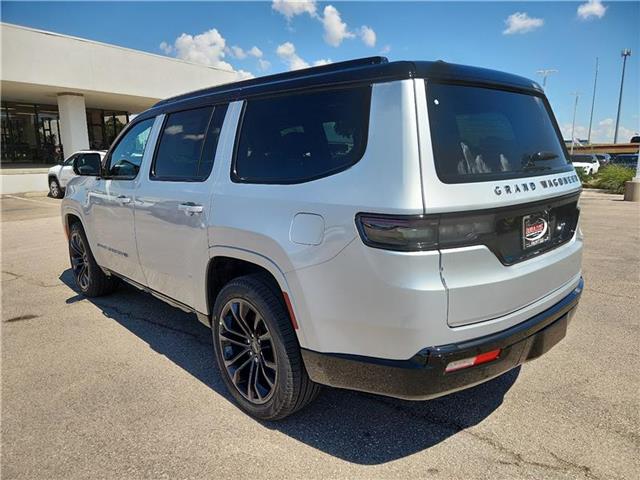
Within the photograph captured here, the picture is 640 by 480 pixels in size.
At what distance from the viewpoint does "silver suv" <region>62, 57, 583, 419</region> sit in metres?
2.05

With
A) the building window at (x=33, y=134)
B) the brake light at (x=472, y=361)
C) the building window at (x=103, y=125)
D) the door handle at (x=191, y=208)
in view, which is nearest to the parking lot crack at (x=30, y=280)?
the door handle at (x=191, y=208)

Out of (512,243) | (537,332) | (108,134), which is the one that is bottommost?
(537,332)

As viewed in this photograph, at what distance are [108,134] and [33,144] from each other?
174 inches

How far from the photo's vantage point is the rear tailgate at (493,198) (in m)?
2.06

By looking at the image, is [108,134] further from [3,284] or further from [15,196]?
[3,284]

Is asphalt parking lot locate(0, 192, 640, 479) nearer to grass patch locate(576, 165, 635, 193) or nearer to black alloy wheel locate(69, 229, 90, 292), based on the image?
black alloy wheel locate(69, 229, 90, 292)

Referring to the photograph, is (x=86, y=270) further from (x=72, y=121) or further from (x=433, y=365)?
(x=72, y=121)

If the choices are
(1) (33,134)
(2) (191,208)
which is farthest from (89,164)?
(1) (33,134)

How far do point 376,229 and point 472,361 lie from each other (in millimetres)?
782

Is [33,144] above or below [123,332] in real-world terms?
above

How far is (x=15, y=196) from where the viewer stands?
61.2ft

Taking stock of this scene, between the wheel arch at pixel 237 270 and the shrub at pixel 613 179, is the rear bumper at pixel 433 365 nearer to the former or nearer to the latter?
the wheel arch at pixel 237 270

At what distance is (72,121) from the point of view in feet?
68.6

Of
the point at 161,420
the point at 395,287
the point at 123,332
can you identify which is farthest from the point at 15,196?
the point at 395,287
